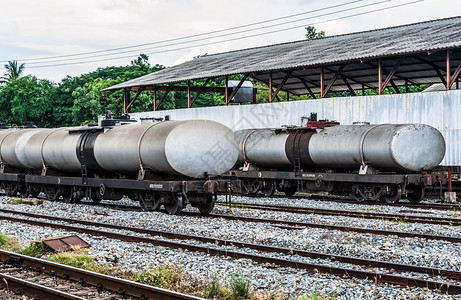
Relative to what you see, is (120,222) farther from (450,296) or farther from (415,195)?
(415,195)

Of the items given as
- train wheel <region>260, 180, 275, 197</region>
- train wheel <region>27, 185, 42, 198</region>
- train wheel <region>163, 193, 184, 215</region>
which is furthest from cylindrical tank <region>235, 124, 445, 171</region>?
train wheel <region>27, 185, 42, 198</region>

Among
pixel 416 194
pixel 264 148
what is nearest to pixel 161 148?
pixel 264 148

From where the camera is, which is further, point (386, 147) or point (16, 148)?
point (16, 148)

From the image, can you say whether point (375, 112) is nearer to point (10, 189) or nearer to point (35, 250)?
point (35, 250)

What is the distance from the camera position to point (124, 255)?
1024 cm

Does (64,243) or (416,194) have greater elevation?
(64,243)

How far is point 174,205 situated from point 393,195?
8.63 metres

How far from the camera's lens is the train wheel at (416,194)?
798 inches

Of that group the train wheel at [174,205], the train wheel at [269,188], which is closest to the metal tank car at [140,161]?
the train wheel at [174,205]

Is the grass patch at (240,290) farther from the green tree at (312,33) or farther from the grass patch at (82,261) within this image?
the green tree at (312,33)

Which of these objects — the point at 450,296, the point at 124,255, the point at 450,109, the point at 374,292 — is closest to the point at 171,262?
the point at 124,255

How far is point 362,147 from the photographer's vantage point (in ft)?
64.8

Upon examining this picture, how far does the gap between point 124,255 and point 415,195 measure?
13.9m

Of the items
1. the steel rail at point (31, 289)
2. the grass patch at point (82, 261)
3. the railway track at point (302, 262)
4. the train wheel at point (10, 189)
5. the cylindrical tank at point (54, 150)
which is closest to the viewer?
the steel rail at point (31, 289)
